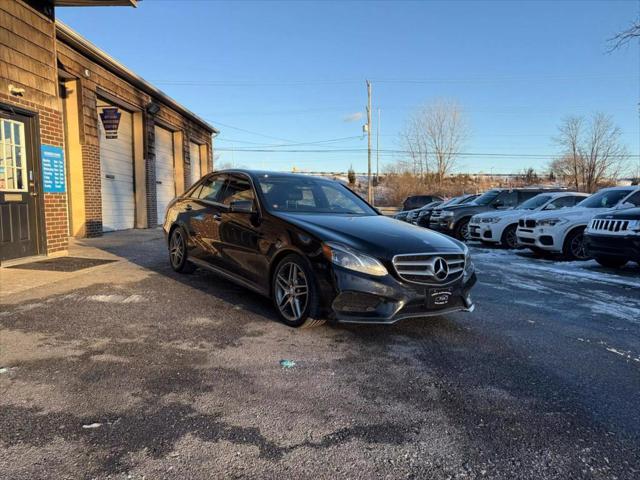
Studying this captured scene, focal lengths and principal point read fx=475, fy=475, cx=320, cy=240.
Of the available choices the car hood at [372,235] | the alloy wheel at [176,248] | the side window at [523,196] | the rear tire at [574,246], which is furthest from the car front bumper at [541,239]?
the alloy wheel at [176,248]

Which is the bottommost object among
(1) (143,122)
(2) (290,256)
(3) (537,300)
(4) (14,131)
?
(3) (537,300)

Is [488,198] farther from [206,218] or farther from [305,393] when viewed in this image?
[305,393]

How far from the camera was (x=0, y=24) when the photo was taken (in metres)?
6.88

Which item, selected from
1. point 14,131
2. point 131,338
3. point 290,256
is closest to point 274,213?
point 290,256

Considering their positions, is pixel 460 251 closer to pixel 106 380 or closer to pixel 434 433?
pixel 434 433

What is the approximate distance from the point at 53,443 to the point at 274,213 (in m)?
2.87

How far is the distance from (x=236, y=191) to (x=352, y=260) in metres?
2.27

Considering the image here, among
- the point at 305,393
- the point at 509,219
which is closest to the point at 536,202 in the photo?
the point at 509,219

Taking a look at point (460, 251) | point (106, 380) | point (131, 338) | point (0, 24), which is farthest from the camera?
point (0, 24)

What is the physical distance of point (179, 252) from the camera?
6.85 meters

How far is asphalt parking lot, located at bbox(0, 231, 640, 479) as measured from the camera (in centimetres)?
229

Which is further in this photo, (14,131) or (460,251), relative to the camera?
(14,131)

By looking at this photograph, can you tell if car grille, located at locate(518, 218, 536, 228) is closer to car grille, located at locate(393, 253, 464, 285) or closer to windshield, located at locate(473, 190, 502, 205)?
windshield, located at locate(473, 190, 502, 205)

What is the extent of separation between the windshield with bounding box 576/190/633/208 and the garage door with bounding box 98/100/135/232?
1177 cm
